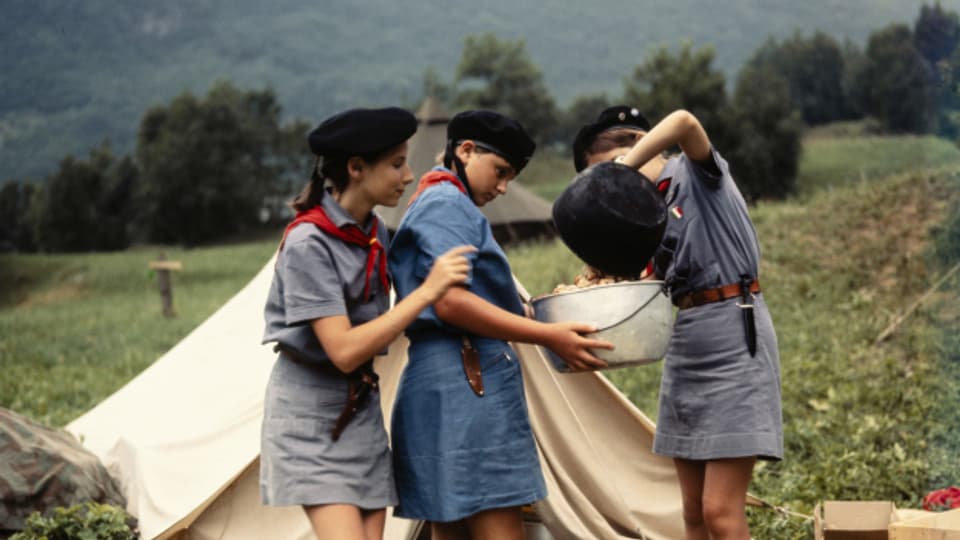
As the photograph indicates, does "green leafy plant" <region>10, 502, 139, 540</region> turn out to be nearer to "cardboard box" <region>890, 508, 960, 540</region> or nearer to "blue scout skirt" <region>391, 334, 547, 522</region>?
"blue scout skirt" <region>391, 334, 547, 522</region>

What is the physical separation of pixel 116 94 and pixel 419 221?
269ft

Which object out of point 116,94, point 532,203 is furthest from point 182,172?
point 116,94

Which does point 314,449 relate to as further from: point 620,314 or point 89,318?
point 89,318

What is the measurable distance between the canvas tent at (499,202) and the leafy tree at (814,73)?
32.9m

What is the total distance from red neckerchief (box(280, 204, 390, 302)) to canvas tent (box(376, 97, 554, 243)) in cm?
1301

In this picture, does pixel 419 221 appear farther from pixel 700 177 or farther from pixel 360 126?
pixel 700 177

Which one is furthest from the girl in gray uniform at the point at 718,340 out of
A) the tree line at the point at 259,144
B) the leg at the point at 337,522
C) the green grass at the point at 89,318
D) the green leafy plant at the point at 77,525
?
the tree line at the point at 259,144

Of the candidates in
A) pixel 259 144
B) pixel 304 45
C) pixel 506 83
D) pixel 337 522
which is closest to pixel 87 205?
pixel 259 144

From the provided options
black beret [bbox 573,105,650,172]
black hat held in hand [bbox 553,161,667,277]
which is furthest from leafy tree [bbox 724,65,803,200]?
black hat held in hand [bbox 553,161,667,277]

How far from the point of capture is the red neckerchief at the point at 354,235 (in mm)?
2633

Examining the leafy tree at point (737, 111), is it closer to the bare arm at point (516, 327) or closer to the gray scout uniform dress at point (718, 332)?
the gray scout uniform dress at point (718, 332)

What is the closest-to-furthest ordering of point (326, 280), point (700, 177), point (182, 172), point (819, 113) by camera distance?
point (326, 280) → point (700, 177) → point (182, 172) → point (819, 113)

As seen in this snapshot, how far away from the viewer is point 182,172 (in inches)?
1813

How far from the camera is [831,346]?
8383mm
